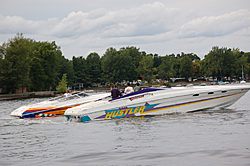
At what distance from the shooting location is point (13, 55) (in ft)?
220

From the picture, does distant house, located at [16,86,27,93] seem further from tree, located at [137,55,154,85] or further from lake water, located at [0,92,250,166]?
lake water, located at [0,92,250,166]

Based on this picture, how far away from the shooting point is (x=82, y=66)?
384 feet

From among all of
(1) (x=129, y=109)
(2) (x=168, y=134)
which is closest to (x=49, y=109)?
(1) (x=129, y=109)

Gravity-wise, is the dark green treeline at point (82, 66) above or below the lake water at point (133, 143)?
above

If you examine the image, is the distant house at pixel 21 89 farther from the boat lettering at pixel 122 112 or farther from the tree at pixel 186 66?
the tree at pixel 186 66

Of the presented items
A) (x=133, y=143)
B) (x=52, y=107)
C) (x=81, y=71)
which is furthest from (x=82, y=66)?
(x=133, y=143)

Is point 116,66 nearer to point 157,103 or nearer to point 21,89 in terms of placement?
point 21,89

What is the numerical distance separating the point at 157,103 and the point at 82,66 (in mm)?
104576

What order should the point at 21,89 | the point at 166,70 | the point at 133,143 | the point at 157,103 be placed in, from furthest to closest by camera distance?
1. the point at 166,70
2. the point at 21,89
3. the point at 157,103
4. the point at 133,143

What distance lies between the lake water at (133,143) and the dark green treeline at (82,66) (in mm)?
58691

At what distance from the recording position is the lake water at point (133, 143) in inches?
280

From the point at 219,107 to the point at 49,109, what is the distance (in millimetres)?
10346

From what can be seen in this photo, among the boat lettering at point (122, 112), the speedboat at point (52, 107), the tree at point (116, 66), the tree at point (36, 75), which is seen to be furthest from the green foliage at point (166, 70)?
the boat lettering at point (122, 112)

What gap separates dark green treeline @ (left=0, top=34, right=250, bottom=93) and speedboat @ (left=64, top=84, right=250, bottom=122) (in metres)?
56.9
